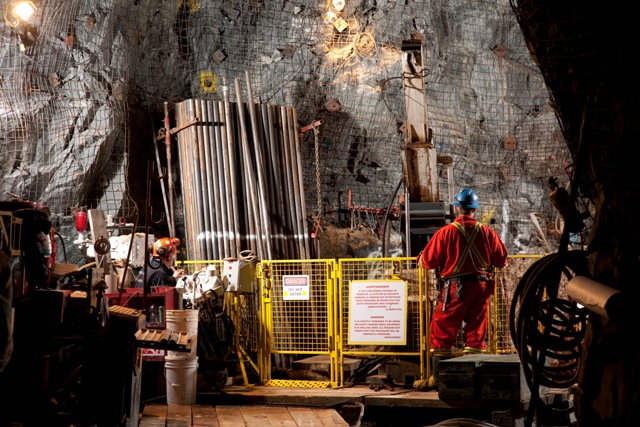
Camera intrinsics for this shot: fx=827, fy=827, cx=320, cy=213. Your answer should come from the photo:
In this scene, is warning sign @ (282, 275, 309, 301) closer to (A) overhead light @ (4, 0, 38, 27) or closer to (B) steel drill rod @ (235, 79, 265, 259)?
(B) steel drill rod @ (235, 79, 265, 259)

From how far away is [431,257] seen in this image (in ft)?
32.1

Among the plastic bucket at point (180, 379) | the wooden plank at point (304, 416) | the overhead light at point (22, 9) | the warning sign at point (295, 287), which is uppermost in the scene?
the overhead light at point (22, 9)

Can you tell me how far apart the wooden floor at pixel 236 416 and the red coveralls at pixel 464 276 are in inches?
64.2

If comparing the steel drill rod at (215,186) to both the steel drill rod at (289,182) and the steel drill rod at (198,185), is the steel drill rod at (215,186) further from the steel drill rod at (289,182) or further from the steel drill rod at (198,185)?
the steel drill rod at (289,182)

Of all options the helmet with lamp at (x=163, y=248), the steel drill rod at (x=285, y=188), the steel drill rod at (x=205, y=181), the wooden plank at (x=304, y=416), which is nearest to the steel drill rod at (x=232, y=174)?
the steel drill rod at (x=205, y=181)

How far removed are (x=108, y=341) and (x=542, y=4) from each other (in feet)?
12.7

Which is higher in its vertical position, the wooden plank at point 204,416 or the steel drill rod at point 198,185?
the steel drill rod at point 198,185

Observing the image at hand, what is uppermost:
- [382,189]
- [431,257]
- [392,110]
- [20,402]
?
[392,110]

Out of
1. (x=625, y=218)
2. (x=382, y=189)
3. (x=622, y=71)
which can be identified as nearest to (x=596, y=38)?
(x=622, y=71)

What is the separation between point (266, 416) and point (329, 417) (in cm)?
69

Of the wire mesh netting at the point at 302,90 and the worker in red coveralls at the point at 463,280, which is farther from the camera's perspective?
the wire mesh netting at the point at 302,90

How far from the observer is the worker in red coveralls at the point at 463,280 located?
9.59 m

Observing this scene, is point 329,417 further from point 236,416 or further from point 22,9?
point 22,9

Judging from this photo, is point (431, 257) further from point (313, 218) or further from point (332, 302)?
point (313, 218)
